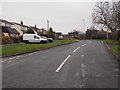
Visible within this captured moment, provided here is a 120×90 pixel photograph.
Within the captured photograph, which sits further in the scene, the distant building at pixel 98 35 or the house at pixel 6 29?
the distant building at pixel 98 35

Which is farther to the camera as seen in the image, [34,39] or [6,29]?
[6,29]

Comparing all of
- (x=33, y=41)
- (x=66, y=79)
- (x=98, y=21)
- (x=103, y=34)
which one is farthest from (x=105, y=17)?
(x=66, y=79)

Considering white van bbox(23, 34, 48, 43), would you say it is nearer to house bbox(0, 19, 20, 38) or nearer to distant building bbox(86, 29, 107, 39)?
house bbox(0, 19, 20, 38)

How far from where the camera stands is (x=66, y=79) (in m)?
6.69

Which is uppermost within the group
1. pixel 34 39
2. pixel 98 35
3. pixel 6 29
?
pixel 6 29

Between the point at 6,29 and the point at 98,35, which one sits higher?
the point at 6,29

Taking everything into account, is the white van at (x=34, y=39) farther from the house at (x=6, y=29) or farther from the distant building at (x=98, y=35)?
the distant building at (x=98, y=35)

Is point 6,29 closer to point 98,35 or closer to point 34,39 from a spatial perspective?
point 34,39

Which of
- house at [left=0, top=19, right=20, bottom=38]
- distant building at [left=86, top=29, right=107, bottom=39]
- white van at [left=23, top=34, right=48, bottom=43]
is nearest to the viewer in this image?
white van at [left=23, top=34, right=48, bottom=43]

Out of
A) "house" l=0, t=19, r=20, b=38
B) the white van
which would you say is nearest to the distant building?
"house" l=0, t=19, r=20, b=38

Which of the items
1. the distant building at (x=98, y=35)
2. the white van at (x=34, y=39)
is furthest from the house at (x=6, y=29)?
the distant building at (x=98, y=35)

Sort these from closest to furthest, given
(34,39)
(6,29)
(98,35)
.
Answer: (34,39) → (6,29) → (98,35)

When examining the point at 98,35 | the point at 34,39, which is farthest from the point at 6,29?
the point at 98,35

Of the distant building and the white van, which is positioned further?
the distant building
